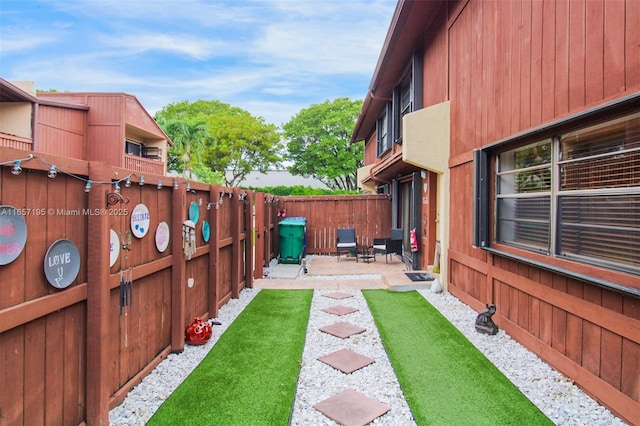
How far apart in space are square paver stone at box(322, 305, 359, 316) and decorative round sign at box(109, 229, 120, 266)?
10.6 feet

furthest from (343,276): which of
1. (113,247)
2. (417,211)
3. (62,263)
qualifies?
(62,263)

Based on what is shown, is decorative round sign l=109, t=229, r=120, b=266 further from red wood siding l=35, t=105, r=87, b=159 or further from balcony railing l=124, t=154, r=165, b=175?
balcony railing l=124, t=154, r=165, b=175

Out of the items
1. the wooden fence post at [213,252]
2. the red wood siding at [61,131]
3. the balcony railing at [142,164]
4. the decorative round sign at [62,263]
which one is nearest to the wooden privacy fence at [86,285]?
the decorative round sign at [62,263]

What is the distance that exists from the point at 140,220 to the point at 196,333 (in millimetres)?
1481

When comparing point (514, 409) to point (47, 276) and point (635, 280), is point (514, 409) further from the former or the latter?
point (47, 276)

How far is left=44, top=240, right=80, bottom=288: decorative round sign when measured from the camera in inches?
79.7

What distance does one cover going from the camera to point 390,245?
923cm

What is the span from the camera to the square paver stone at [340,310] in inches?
207

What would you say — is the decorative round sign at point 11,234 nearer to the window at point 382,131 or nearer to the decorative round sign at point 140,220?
the decorative round sign at point 140,220

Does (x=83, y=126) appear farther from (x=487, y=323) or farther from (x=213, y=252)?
(x=487, y=323)

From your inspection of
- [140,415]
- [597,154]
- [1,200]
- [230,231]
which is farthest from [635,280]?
[230,231]

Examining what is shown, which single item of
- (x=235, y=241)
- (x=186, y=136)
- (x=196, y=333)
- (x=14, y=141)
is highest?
(x=186, y=136)

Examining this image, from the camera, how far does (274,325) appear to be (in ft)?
15.5

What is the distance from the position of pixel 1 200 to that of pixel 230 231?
4138 mm
